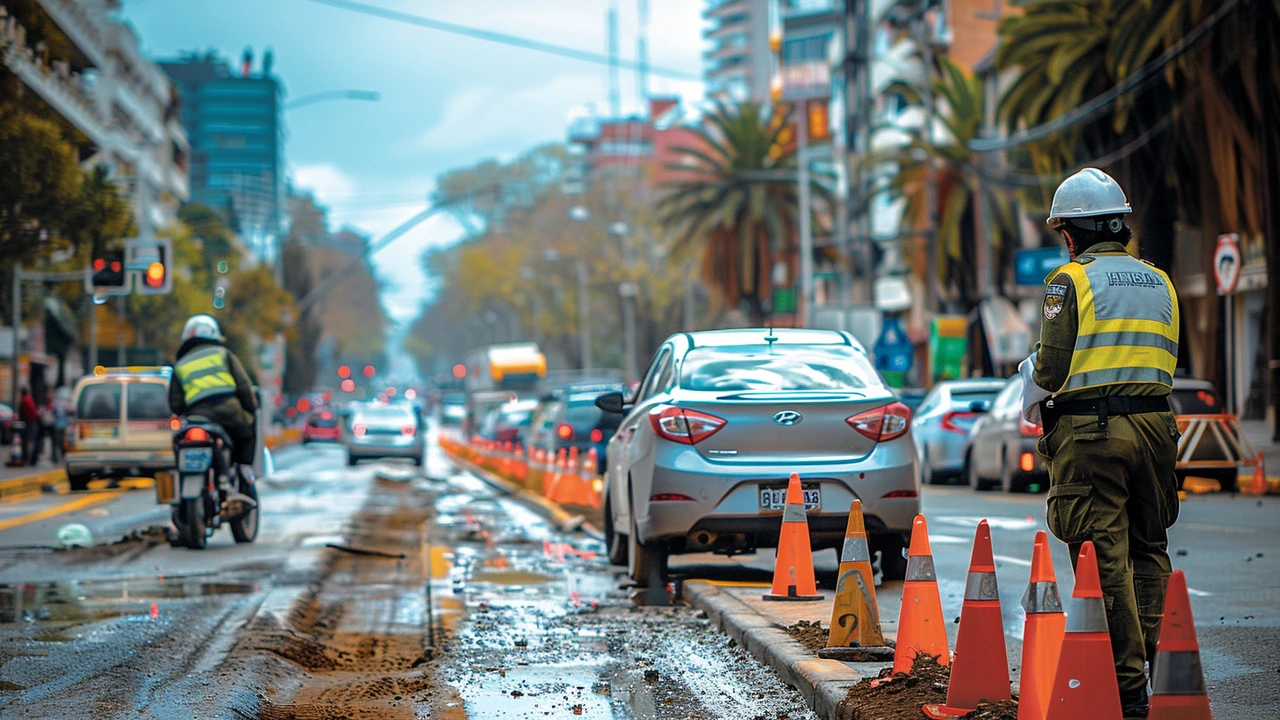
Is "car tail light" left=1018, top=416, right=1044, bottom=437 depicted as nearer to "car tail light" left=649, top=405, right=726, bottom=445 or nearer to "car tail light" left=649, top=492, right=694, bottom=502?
"car tail light" left=649, top=405, right=726, bottom=445

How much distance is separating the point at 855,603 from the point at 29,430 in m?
30.6

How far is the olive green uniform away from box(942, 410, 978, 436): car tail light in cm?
1963

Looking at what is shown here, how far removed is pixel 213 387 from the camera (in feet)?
46.1

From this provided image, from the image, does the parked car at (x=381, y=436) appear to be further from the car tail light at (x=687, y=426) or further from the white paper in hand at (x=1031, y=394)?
the white paper in hand at (x=1031, y=394)

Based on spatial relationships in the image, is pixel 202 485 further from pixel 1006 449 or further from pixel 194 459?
pixel 1006 449

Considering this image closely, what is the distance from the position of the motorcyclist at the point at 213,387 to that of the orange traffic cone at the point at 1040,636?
983 centimetres

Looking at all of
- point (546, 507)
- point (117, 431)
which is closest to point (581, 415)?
point (546, 507)

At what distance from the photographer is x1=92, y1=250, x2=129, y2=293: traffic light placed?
31297mm

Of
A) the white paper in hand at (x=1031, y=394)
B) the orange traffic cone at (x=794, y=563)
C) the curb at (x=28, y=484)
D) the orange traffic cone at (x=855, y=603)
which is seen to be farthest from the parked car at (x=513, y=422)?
the white paper in hand at (x=1031, y=394)

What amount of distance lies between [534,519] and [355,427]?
22216 millimetres


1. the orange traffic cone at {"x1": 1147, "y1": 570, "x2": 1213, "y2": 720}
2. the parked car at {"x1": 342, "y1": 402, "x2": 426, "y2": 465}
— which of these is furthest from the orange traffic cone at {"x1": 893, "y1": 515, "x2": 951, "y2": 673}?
the parked car at {"x1": 342, "y1": 402, "x2": 426, "y2": 465}

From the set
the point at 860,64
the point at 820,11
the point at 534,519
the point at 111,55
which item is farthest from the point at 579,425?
the point at 820,11

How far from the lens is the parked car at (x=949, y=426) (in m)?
25.2

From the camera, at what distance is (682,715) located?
6578mm
